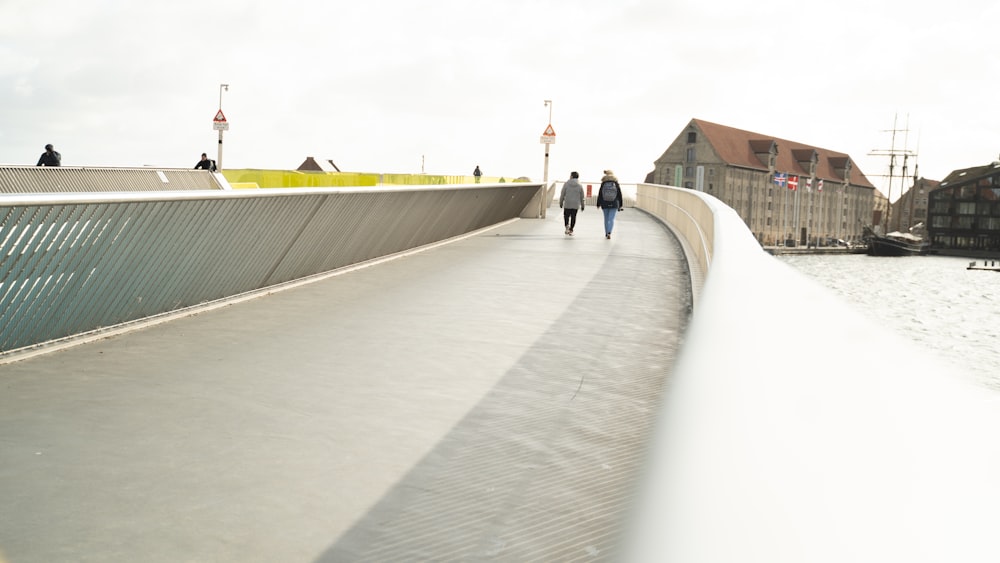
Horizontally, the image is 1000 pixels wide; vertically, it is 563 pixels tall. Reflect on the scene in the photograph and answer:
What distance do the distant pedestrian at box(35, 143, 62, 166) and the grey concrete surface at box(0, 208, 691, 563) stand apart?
20095 millimetres

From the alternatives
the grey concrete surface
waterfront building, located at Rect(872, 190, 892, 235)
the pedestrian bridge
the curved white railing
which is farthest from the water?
the curved white railing

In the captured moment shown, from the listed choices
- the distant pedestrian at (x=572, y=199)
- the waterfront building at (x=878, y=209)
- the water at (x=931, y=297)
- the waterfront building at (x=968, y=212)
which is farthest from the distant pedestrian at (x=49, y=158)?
the waterfront building at (x=878, y=209)

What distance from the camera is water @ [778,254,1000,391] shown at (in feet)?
262

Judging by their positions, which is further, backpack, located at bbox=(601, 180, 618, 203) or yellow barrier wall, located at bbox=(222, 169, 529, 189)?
yellow barrier wall, located at bbox=(222, 169, 529, 189)

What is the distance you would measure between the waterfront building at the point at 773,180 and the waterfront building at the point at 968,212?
11170 millimetres

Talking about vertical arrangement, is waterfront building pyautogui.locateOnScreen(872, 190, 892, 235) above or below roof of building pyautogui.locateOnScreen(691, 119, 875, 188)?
below

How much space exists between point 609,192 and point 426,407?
16967mm

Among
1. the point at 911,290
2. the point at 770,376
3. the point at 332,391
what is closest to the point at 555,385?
the point at 332,391

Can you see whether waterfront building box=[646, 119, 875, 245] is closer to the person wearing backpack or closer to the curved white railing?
the person wearing backpack

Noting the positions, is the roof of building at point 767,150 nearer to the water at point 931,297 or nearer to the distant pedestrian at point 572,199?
the water at point 931,297

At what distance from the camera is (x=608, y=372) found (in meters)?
7.84

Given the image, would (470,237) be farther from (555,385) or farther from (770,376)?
(770,376)

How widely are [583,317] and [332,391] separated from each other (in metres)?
4.29

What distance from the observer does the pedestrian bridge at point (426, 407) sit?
1049mm
